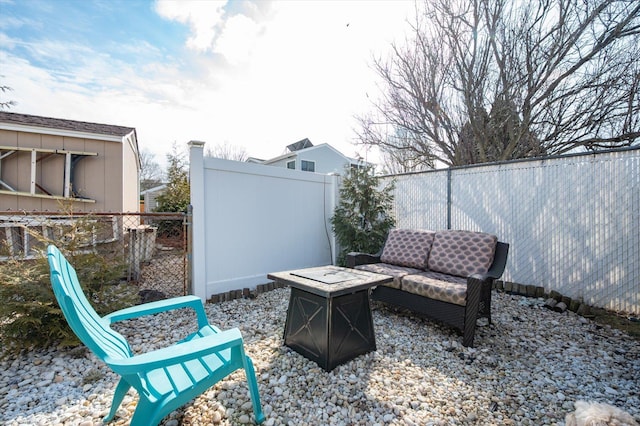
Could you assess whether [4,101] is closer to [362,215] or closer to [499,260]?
[362,215]

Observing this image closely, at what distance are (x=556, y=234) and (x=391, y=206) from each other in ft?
8.30

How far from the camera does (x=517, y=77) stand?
20.1 feet

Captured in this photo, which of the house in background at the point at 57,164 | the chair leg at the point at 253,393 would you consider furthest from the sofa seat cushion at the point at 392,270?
the house in background at the point at 57,164

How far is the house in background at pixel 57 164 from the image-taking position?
589 centimetres

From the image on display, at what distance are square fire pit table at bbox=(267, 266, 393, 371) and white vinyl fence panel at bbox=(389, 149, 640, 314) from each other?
2.82 meters

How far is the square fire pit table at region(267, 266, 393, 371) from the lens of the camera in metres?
2.36

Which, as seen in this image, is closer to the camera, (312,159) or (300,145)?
(312,159)

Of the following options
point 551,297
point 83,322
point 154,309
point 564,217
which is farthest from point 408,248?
point 83,322

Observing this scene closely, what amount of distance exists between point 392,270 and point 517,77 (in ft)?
17.7

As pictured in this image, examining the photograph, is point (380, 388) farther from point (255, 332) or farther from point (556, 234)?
point (556, 234)

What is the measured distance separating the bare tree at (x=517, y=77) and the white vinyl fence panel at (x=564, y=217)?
2.44m

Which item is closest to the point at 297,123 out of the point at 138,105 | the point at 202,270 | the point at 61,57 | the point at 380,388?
the point at 138,105

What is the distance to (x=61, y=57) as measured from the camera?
17.0 feet

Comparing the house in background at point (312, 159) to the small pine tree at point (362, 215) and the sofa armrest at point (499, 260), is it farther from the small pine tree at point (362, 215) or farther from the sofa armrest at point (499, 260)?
the sofa armrest at point (499, 260)
